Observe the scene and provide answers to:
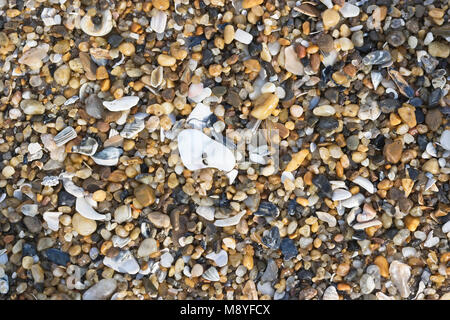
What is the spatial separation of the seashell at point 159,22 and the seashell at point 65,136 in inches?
16.3

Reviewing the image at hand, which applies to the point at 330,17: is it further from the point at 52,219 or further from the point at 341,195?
the point at 52,219

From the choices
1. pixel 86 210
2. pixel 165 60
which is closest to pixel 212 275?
pixel 86 210

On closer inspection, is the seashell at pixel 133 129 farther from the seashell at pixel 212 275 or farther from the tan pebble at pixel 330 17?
the tan pebble at pixel 330 17

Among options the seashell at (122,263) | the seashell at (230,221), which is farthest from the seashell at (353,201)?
the seashell at (122,263)

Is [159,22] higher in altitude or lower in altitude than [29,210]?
higher

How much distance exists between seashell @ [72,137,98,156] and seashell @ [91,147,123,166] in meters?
0.02

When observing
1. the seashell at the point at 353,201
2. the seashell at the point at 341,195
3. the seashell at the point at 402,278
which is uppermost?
the seashell at the point at 341,195

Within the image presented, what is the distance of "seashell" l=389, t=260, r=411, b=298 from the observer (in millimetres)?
1430

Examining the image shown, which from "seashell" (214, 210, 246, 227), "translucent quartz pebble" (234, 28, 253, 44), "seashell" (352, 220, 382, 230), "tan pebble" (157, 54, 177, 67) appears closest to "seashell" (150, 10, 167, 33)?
"tan pebble" (157, 54, 177, 67)

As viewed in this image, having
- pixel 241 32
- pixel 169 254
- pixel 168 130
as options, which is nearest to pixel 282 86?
pixel 241 32

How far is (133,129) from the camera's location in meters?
1.48

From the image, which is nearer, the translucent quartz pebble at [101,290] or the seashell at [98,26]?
the translucent quartz pebble at [101,290]

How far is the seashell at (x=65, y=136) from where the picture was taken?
149 cm

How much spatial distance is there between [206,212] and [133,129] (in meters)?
0.34
